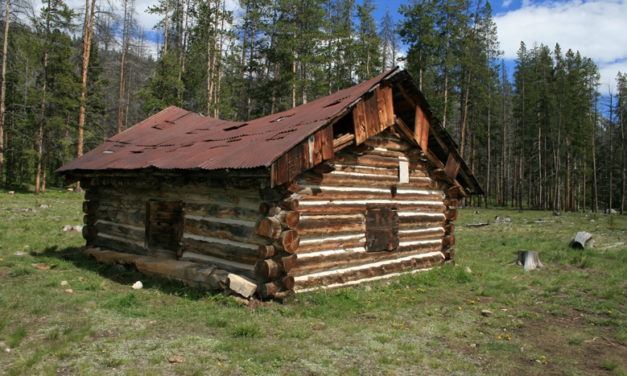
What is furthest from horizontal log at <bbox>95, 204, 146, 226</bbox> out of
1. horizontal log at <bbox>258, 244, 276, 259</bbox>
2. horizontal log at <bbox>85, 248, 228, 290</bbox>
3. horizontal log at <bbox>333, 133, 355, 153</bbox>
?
horizontal log at <bbox>333, 133, 355, 153</bbox>

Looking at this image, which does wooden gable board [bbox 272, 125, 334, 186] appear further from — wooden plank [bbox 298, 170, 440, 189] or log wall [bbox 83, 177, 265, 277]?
log wall [bbox 83, 177, 265, 277]

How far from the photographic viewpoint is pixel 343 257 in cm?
948

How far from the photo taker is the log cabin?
805cm

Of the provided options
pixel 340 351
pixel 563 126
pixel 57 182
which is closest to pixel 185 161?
pixel 340 351

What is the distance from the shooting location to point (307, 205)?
880cm

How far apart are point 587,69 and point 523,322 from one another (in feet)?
167

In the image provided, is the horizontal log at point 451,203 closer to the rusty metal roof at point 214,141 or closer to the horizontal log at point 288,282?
the rusty metal roof at point 214,141

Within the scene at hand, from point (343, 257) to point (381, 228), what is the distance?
161cm

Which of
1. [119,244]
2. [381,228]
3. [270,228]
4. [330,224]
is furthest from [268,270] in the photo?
[119,244]

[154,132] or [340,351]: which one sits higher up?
[154,132]

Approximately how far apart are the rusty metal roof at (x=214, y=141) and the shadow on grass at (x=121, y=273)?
2572mm

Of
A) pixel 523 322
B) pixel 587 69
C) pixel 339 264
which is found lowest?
pixel 523 322

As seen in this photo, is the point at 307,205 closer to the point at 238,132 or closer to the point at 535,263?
the point at 238,132

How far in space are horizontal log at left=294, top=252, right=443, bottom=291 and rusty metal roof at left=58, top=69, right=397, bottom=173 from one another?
109 inches
